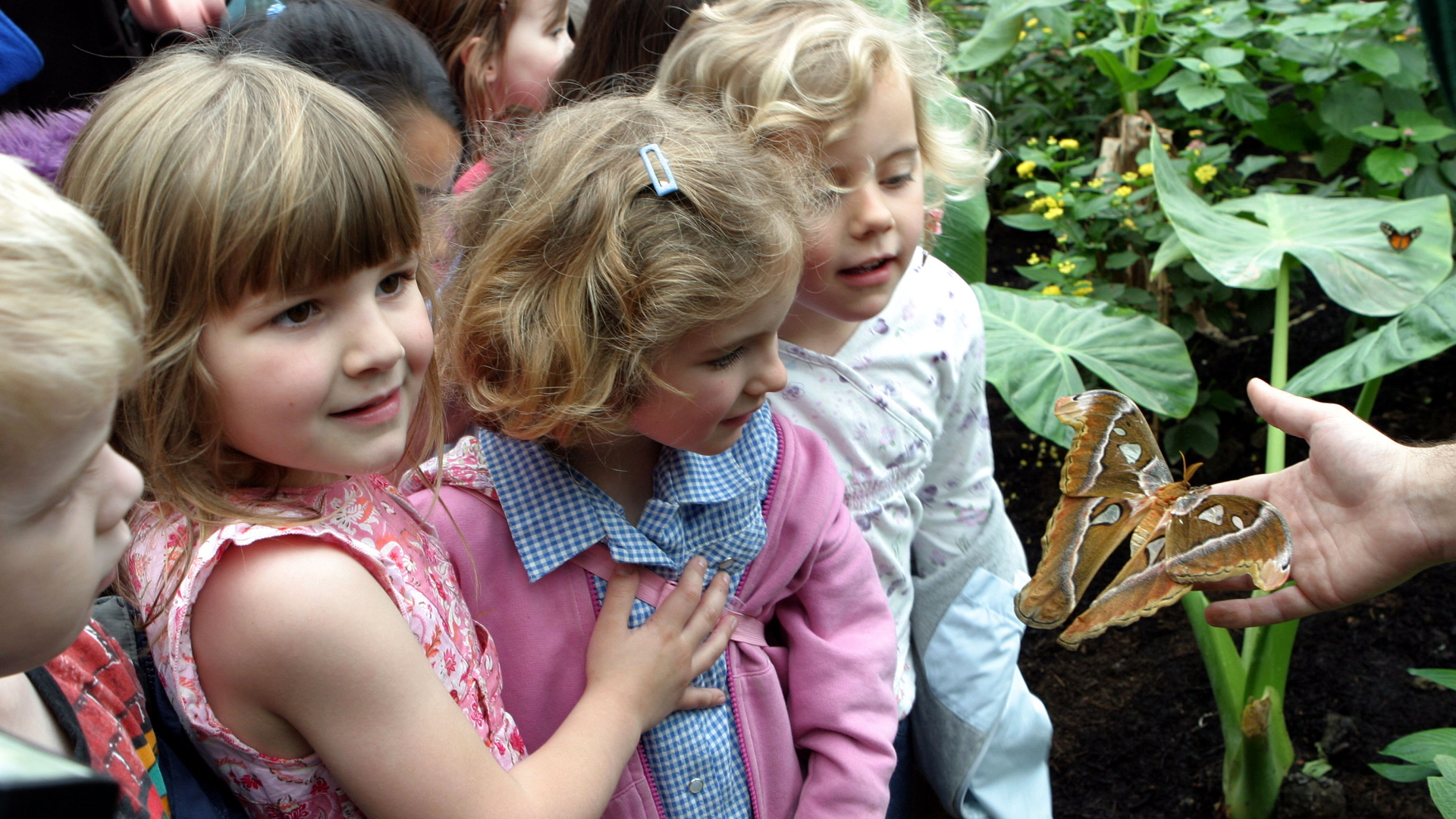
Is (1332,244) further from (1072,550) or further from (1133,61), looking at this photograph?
(1072,550)

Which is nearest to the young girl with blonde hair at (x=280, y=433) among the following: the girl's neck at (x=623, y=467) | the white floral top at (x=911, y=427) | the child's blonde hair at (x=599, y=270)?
the child's blonde hair at (x=599, y=270)

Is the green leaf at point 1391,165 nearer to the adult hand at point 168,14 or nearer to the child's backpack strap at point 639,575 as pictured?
the child's backpack strap at point 639,575

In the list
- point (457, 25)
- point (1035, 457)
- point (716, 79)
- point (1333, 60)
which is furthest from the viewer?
point (1035, 457)

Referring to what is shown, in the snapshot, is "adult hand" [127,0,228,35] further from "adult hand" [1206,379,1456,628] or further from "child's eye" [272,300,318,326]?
"adult hand" [1206,379,1456,628]

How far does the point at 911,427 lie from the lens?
59.3 inches

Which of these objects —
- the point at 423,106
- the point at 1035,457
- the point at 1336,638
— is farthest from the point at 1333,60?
the point at 423,106

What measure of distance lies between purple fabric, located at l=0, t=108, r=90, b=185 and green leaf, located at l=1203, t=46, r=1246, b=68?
251 centimetres

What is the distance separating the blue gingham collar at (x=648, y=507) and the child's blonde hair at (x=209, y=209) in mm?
302

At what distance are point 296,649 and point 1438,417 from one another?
3.04 meters

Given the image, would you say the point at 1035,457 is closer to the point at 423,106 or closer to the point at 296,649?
the point at 423,106

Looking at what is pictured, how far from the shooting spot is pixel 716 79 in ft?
4.53

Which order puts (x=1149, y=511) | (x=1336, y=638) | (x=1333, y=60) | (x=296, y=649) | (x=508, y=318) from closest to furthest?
(x=296, y=649) → (x=508, y=318) → (x=1149, y=511) → (x=1336, y=638) → (x=1333, y=60)

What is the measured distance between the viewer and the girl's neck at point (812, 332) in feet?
4.96

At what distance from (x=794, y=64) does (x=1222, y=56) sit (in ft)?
5.90
